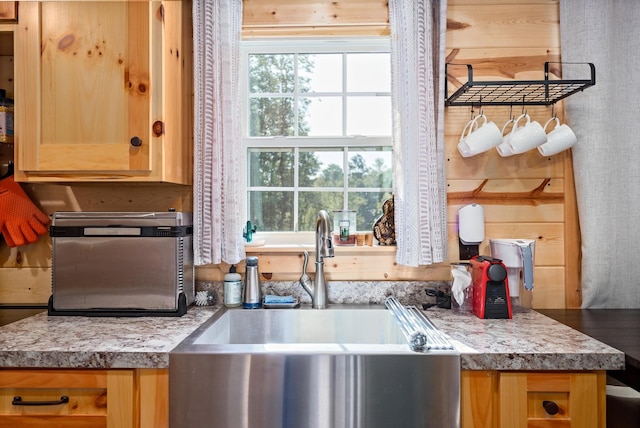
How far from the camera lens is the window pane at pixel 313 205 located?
1.96m

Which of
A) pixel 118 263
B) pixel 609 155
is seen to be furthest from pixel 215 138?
pixel 609 155

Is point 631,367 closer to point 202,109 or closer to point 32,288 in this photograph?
point 202,109

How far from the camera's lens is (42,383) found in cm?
119

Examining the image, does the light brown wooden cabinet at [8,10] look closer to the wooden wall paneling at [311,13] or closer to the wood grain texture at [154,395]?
the wooden wall paneling at [311,13]

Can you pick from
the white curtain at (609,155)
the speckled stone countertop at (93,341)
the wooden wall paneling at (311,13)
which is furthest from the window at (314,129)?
the white curtain at (609,155)

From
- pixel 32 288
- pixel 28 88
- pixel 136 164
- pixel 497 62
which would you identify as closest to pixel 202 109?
pixel 136 164

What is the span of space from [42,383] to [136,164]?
731mm

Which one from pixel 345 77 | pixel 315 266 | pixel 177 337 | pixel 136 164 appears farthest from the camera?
pixel 345 77

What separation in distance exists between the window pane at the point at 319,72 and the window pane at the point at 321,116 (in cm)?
6

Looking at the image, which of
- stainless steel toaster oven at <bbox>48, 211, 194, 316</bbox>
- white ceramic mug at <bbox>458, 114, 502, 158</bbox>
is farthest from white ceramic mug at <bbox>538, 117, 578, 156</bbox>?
stainless steel toaster oven at <bbox>48, 211, 194, 316</bbox>

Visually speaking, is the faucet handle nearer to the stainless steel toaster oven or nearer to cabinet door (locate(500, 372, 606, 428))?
the stainless steel toaster oven

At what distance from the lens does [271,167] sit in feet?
6.47

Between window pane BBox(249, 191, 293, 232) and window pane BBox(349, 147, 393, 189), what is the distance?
32cm

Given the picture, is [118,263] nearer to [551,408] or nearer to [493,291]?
[493,291]
